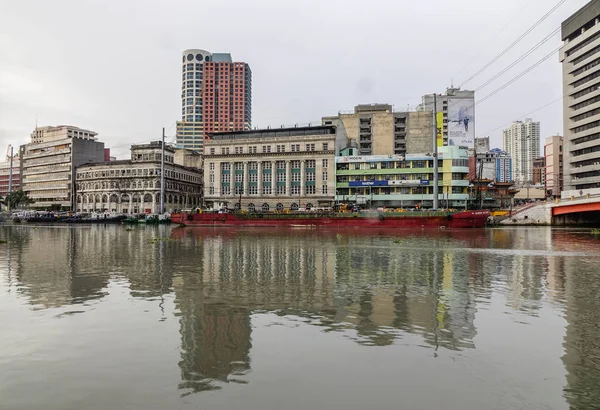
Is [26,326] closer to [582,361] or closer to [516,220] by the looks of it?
[582,361]

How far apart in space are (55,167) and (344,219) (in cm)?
11106

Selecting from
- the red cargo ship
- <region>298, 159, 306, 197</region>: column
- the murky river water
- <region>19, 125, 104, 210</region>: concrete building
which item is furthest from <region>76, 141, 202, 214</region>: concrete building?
the murky river water

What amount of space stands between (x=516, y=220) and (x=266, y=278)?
7022 centimetres

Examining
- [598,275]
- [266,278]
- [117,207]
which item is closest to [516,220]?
[598,275]

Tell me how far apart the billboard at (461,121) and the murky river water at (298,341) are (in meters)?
113

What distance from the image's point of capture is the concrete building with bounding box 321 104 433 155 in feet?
386

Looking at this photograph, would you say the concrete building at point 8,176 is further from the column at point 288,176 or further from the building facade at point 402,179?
the building facade at point 402,179

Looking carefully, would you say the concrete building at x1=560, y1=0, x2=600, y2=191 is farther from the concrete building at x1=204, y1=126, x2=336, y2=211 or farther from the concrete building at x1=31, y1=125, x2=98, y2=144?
the concrete building at x1=31, y1=125, x2=98, y2=144

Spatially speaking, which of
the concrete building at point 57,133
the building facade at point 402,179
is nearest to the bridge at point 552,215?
the building facade at point 402,179

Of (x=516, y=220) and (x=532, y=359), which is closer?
(x=532, y=359)

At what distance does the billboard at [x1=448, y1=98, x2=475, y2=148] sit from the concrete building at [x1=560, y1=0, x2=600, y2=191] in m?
26.9

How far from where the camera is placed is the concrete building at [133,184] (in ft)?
384

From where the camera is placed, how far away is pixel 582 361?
775 cm

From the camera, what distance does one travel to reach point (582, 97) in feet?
306
